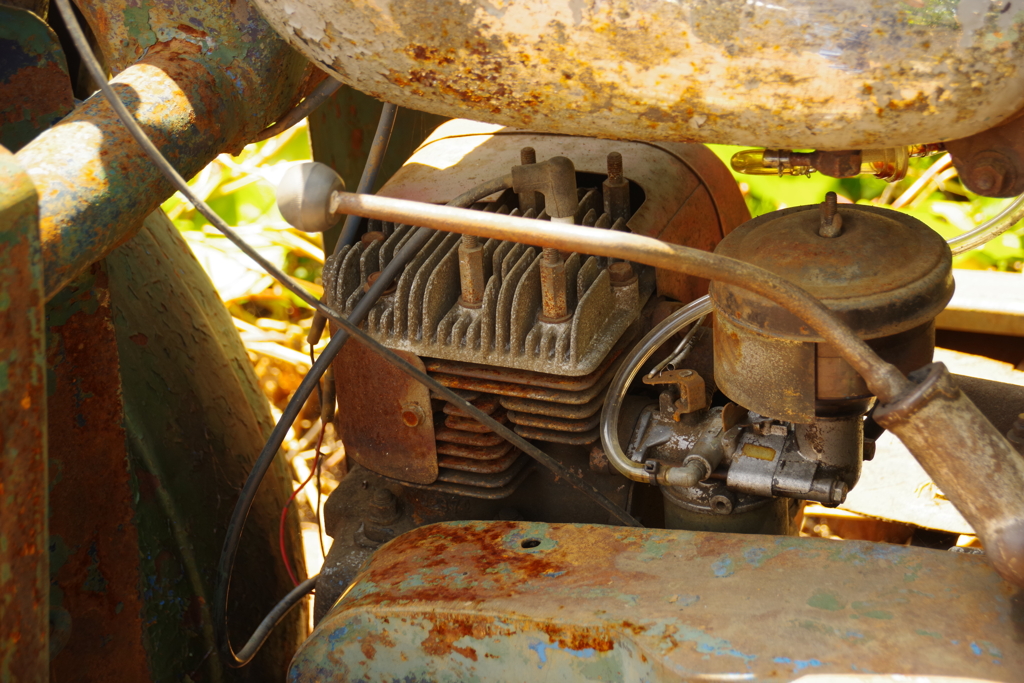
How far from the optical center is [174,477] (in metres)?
1.44

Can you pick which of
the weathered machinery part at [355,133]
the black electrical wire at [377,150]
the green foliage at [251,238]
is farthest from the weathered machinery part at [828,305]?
the green foliage at [251,238]

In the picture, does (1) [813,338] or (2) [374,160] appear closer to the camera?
(1) [813,338]

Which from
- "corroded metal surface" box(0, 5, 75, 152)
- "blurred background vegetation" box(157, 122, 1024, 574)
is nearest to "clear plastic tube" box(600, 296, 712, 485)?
"corroded metal surface" box(0, 5, 75, 152)

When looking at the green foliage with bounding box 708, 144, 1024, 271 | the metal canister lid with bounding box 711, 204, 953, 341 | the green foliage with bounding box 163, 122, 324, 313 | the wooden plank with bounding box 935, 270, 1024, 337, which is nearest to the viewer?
the metal canister lid with bounding box 711, 204, 953, 341

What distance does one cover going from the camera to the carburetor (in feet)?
3.08

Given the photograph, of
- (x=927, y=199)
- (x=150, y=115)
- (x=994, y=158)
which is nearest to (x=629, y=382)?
(x=994, y=158)

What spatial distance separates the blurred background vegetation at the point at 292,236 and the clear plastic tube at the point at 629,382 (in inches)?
61.3

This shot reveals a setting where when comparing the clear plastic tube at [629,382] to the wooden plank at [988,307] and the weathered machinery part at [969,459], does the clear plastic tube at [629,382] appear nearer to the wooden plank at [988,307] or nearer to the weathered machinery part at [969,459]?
the weathered machinery part at [969,459]

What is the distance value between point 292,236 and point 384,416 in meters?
2.00

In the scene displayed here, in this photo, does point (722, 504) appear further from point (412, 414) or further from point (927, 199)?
point (927, 199)

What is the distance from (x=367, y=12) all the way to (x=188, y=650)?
37.3 inches

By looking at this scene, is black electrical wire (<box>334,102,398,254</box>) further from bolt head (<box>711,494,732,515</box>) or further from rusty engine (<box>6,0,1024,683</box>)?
bolt head (<box>711,494,732,515</box>)

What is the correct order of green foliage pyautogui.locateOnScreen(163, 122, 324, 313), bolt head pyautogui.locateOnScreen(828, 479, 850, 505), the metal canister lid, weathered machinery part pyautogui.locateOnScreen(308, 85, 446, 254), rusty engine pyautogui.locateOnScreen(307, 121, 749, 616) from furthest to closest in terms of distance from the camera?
1. green foliage pyautogui.locateOnScreen(163, 122, 324, 313)
2. weathered machinery part pyautogui.locateOnScreen(308, 85, 446, 254)
3. rusty engine pyautogui.locateOnScreen(307, 121, 749, 616)
4. bolt head pyautogui.locateOnScreen(828, 479, 850, 505)
5. the metal canister lid

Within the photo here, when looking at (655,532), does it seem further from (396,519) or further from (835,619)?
(396,519)
